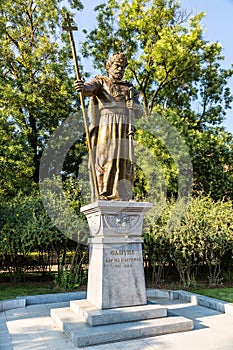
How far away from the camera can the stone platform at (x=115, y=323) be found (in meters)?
4.82

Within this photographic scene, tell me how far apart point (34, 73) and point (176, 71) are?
22.4 ft

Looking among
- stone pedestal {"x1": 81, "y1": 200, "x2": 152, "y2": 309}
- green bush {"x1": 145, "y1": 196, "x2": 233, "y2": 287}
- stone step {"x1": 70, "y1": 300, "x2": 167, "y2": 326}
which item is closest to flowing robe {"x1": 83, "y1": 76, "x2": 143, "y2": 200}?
stone pedestal {"x1": 81, "y1": 200, "x2": 152, "y2": 309}

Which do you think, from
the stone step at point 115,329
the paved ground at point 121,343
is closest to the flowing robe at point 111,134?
the stone step at point 115,329

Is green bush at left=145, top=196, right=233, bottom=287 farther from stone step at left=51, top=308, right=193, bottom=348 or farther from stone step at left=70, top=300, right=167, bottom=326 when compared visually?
stone step at left=51, top=308, right=193, bottom=348

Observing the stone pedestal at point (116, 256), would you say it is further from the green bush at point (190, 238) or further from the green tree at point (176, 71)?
the green tree at point (176, 71)

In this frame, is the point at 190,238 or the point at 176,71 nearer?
the point at 190,238

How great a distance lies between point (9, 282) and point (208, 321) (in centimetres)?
742

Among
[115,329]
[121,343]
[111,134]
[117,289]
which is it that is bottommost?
[121,343]

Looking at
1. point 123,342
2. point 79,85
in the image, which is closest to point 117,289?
point 123,342

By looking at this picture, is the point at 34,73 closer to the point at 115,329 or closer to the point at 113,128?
the point at 113,128

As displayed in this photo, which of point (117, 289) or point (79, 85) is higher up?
point (79, 85)

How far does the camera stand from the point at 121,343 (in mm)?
4812

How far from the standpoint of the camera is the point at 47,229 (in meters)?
9.79

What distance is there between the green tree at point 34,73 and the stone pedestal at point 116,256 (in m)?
9.09
